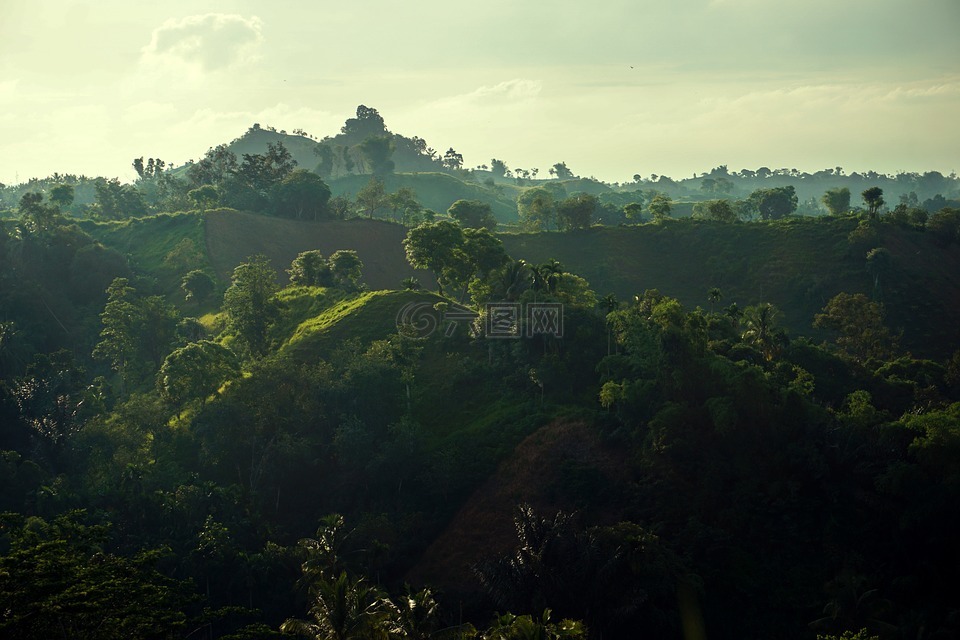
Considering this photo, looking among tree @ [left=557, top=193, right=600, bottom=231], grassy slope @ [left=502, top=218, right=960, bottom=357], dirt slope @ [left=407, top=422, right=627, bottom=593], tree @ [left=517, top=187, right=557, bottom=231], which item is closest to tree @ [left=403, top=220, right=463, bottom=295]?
dirt slope @ [left=407, top=422, right=627, bottom=593]

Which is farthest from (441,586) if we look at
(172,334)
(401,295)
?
(172,334)

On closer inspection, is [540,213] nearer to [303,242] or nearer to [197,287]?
[303,242]

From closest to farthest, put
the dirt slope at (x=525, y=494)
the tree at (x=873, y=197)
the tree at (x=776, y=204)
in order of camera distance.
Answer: the dirt slope at (x=525, y=494), the tree at (x=873, y=197), the tree at (x=776, y=204)

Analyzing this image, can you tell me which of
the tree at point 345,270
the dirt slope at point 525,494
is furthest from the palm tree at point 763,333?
the tree at point 345,270

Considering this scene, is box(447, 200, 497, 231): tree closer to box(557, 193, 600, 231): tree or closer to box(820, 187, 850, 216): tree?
box(557, 193, 600, 231): tree

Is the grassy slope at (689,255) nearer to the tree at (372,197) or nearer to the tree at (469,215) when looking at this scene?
the tree at (372,197)

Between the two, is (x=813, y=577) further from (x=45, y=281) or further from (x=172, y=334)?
(x=45, y=281)
